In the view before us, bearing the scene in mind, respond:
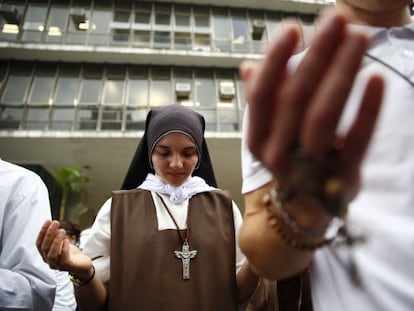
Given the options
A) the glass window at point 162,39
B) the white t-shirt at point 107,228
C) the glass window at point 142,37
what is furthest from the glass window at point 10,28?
the white t-shirt at point 107,228

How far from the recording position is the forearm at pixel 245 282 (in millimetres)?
1425

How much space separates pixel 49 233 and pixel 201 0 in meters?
11.6

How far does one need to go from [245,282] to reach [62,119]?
29.5 ft

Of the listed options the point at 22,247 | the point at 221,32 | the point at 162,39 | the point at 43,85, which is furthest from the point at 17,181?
the point at 221,32

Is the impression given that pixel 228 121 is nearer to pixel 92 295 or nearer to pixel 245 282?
pixel 245 282

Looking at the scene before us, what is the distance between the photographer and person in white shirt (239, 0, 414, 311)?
1.39 feet

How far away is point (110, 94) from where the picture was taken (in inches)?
388

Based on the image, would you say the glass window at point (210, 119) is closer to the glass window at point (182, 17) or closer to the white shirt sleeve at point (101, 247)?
the glass window at point (182, 17)

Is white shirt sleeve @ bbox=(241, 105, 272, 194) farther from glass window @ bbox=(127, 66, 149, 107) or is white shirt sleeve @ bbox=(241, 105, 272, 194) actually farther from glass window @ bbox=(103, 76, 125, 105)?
glass window @ bbox=(103, 76, 125, 105)

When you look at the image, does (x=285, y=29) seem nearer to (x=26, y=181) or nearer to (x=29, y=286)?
(x=29, y=286)

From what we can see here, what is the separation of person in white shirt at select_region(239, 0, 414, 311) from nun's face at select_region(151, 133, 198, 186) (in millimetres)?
923

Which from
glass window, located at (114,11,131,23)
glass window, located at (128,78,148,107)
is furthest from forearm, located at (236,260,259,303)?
glass window, located at (114,11,131,23)

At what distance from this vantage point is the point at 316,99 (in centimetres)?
43

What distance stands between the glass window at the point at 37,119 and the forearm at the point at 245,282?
897 cm
